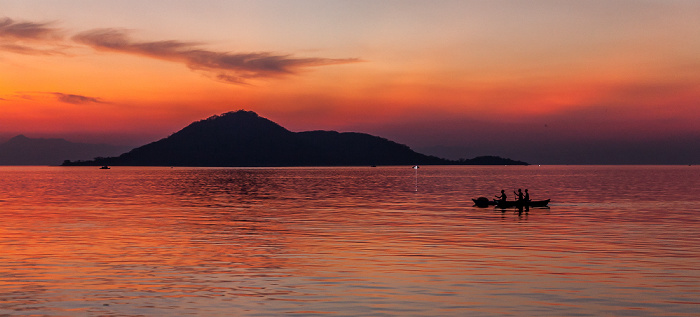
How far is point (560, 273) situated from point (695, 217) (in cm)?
4313

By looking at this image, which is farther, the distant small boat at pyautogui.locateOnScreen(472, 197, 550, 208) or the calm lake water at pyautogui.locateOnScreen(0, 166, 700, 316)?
the distant small boat at pyautogui.locateOnScreen(472, 197, 550, 208)

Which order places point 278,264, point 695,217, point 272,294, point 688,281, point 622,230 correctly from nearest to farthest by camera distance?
point 272,294
point 688,281
point 278,264
point 622,230
point 695,217

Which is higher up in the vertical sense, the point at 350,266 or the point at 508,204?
the point at 508,204

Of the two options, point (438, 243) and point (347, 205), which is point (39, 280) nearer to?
point (438, 243)

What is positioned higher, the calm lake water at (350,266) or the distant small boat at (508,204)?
the distant small boat at (508,204)

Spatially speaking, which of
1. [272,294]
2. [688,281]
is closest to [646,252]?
[688,281]

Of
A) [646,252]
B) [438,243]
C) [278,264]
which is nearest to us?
[278,264]

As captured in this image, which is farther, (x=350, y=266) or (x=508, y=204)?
(x=508, y=204)

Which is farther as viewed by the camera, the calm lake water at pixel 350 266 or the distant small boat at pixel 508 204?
the distant small boat at pixel 508 204

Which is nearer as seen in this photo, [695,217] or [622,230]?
[622,230]

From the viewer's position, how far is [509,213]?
249ft

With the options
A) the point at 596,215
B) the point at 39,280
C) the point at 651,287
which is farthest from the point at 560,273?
the point at 596,215

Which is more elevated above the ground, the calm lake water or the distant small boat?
the distant small boat

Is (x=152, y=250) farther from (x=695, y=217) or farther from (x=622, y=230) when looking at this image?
(x=695, y=217)
